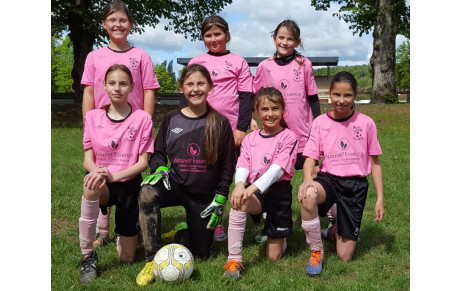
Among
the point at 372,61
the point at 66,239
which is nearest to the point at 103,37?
the point at 372,61

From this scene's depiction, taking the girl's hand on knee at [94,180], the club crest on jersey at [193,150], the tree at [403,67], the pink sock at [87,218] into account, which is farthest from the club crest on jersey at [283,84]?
the tree at [403,67]

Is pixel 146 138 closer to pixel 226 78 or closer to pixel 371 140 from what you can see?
pixel 226 78

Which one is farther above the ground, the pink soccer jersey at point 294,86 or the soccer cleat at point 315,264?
the pink soccer jersey at point 294,86

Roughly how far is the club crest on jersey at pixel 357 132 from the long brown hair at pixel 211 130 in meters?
1.38

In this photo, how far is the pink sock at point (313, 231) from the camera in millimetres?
4387

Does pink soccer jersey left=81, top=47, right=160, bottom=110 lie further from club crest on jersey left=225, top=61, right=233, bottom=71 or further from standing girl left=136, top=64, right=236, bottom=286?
club crest on jersey left=225, top=61, right=233, bottom=71

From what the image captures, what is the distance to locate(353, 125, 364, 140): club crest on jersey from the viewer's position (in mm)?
4719

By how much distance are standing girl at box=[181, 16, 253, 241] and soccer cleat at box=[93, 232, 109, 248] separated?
4.27ft

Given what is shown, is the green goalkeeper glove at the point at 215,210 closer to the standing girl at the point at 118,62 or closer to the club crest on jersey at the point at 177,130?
the club crest on jersey at the point at 177,130

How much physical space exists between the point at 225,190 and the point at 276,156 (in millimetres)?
605

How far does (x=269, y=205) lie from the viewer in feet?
15.1

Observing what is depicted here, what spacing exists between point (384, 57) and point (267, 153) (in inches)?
902

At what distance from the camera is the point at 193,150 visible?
4496 millimetres

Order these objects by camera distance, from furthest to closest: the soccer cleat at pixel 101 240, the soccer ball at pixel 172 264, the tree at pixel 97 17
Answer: the tree at pixel 97 17
the soccer cleat at pixel 101 240
the soccer ball at pixel 172 264
